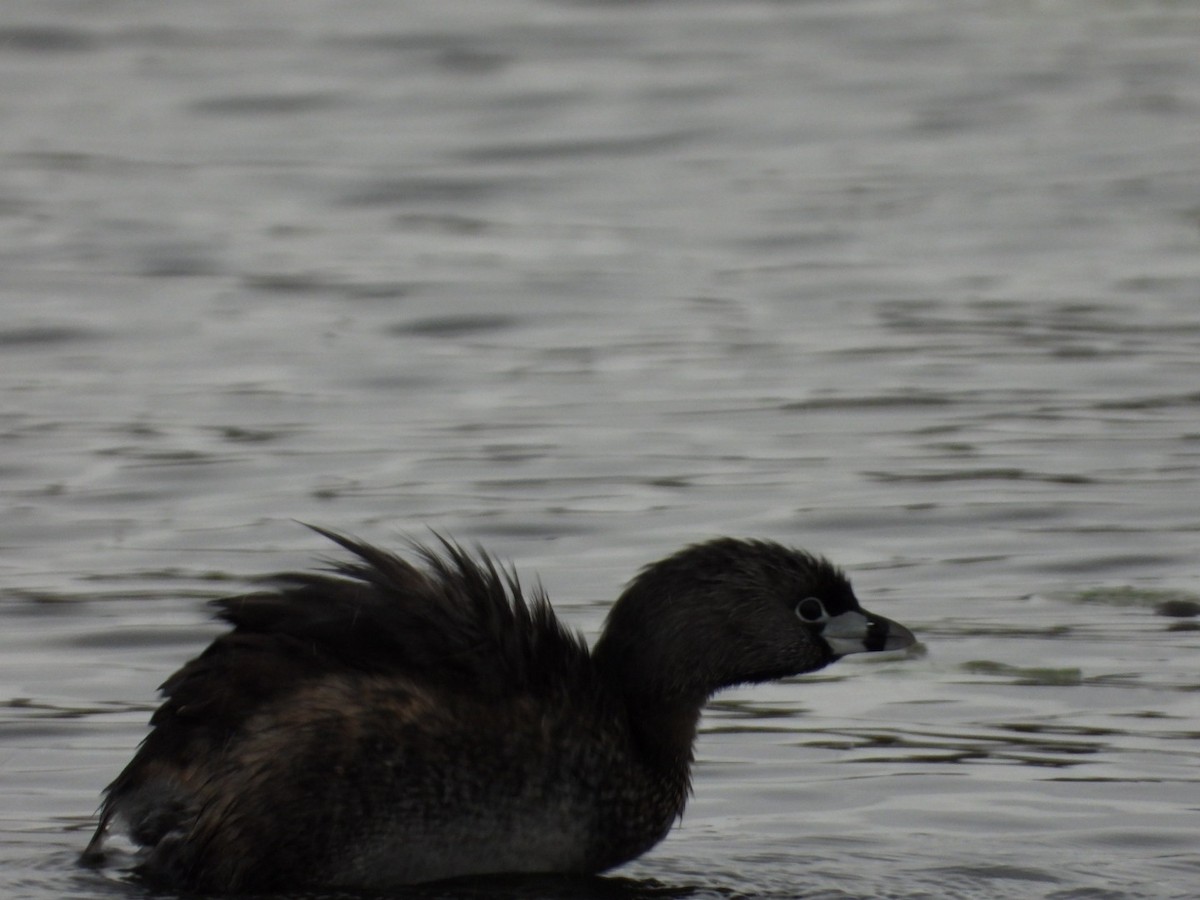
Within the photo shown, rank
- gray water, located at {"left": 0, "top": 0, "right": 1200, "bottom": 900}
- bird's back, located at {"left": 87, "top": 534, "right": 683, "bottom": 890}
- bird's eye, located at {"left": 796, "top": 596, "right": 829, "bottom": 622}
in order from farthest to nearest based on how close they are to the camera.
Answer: gray water, located at {"left": 0, "top": 0, "right": 1200, "bottom": 900} → bird's eye, located at {"left": 796, "top": 596, "right": 829, "bottom": 622} → bird's back, located at {"left": 87, "top": 534, "right": 683, "bottom": 890}

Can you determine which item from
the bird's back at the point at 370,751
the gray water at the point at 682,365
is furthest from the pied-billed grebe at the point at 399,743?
the gray water at the point at 682,365

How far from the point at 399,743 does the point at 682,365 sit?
6.28 m

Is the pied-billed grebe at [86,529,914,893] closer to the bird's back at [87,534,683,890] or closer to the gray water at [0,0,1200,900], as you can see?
the bird's back at [87,534,683,890]

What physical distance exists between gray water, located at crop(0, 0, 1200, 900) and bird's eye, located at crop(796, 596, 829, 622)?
50 cm

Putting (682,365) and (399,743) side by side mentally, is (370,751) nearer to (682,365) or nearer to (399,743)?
(399,743)

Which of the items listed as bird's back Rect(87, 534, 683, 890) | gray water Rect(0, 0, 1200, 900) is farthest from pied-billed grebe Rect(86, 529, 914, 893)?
gray water Rect(0, 0, 1200, 900)

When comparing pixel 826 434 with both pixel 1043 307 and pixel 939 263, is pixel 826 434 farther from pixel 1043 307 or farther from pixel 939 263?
pixel 939 263

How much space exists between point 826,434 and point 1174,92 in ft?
27.1

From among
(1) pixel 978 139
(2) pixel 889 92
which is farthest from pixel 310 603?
(2) pixel 889 92

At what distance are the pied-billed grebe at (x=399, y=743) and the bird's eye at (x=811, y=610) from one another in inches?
12.4

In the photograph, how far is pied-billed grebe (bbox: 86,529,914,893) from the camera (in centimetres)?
628

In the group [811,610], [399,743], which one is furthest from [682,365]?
[399,743]

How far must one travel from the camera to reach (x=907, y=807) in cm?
724

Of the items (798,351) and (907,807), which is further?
(798,351)
